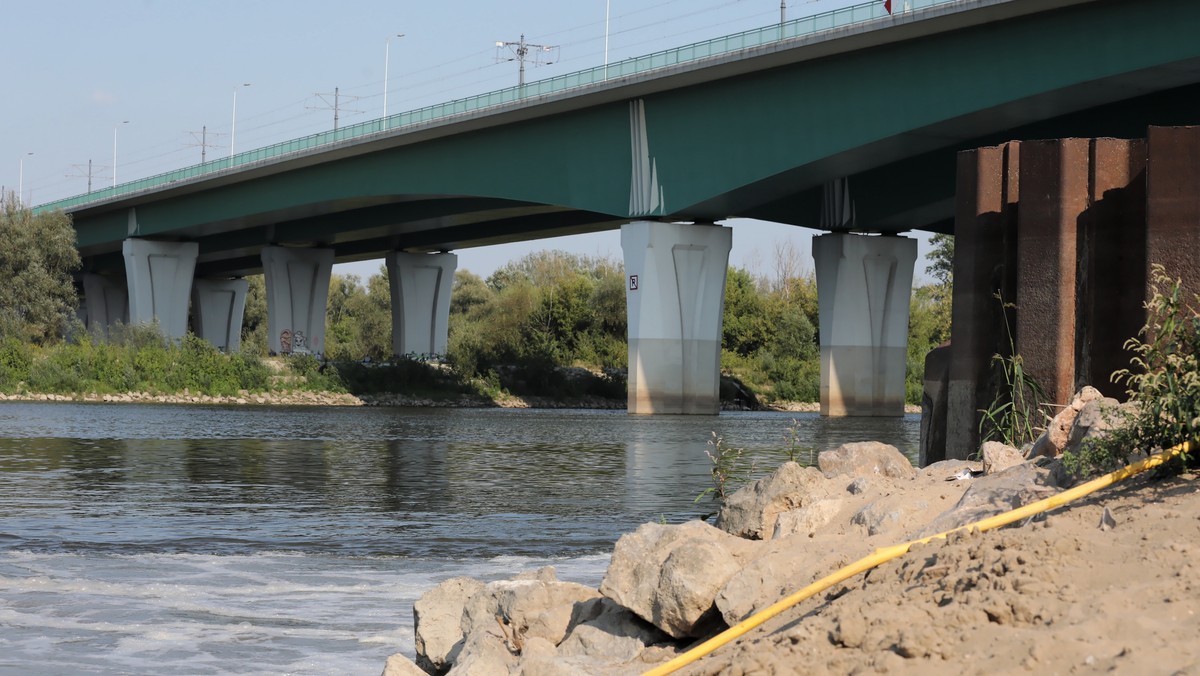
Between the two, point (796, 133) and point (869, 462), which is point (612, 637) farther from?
point (796, 133)

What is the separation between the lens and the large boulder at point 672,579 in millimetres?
7168

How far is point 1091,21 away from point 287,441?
24475 millimetres

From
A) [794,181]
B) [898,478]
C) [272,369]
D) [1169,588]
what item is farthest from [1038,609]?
[272,369]

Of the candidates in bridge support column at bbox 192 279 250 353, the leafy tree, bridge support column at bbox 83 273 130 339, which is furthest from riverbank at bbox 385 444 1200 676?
bridge support column at bbox 83 273 130 339

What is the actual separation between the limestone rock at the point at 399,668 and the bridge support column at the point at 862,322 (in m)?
53.4

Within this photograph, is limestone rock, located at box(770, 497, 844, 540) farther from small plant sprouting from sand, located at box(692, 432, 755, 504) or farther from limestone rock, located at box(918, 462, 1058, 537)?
small plant sprouting from sand, located at box(692, 432, 755, 504)

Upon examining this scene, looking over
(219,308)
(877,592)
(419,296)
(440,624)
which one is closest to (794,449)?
(440,624)

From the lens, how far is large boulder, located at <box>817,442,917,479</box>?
9773 millimetres

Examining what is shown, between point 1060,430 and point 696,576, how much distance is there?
8.52ft

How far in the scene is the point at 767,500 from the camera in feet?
28.5

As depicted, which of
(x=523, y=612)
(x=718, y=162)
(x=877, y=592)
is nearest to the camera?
(x=877, y=592)

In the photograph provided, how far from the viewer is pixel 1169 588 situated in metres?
5.44

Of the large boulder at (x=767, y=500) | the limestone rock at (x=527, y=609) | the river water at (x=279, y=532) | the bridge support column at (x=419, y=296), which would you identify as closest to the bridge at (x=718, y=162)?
the bridge support column at (x=419, y=296)

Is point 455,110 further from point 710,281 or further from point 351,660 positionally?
point 351,660
